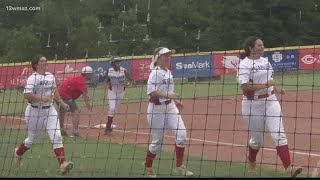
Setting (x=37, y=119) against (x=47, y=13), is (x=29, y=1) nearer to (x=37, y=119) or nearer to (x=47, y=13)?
(x=47, y=13)

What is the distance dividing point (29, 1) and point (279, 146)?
50445mm

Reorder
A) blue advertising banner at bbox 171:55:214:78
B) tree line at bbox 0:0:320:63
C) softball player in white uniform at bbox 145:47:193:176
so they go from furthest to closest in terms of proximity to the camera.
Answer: tree line at bbox 0:0:320:63 → blue advertising banner at bbox 171:55:214:78 → softball player in white uniform at bbox 145:47:193:176

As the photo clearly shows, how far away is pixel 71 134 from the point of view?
48.2 ft

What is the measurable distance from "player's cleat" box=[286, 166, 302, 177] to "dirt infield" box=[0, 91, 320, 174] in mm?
385

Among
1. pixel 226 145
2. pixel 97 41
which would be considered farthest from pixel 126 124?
pixel 97 41

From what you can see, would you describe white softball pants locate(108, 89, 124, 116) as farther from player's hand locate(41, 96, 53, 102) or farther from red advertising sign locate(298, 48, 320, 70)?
red advertising sign locate(298, 48, 320, 70)

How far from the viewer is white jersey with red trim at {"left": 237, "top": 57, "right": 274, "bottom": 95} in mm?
8758

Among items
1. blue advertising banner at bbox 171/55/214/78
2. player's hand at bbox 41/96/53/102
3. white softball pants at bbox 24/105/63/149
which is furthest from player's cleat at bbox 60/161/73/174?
blue advertising banner at bbox 171/55/214/78

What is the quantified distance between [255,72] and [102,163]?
10.2 ft

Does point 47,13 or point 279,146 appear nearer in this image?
point 279,146

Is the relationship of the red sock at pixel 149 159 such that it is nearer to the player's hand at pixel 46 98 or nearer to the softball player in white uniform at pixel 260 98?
the softball player in white uniform at pixel 260 98

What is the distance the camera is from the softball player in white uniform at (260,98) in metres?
8.66

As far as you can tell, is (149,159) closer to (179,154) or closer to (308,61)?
(179,154)

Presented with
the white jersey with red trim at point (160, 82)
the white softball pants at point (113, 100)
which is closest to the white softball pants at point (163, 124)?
the white jersey with red trim at point (160, 82)
